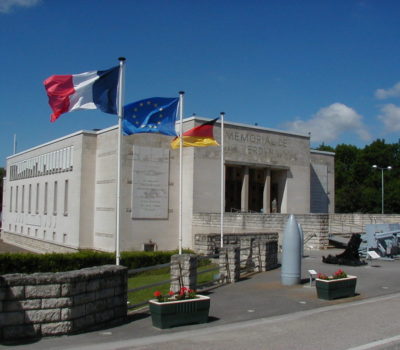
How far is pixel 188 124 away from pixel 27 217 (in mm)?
24522

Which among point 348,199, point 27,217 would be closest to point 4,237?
point 27,217

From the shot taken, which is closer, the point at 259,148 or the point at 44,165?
the point at 259,148

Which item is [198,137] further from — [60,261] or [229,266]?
[60,261]

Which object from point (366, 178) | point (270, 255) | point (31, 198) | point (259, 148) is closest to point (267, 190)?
point (259, 148)

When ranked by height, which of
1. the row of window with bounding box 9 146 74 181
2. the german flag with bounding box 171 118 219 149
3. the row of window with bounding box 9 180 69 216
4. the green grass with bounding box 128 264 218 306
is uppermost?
the row of window with bounding box 9 146 74 181

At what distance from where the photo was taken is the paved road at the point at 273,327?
8797 millimetres

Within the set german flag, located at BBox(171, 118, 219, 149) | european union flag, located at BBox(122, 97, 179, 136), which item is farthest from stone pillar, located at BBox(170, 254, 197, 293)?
german flag, located at BBox(171, 118, 219, 149)

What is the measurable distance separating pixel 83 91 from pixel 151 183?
24.2 meters

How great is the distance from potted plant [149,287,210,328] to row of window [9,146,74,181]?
3308 centimetres

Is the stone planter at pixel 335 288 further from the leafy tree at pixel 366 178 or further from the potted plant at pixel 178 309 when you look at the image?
the leafy tree at pixel 366 178

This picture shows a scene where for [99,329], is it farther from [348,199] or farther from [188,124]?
[348,199]

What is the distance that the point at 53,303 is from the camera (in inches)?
364

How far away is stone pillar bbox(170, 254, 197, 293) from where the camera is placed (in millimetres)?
13547

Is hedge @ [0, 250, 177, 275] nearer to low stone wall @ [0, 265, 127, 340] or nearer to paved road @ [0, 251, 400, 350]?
paved road @ [0, 251, 400, 350]
